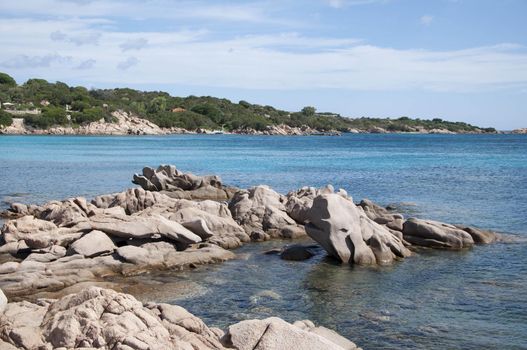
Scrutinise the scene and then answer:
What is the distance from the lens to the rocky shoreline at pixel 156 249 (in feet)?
40.8

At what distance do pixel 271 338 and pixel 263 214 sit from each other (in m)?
20.0

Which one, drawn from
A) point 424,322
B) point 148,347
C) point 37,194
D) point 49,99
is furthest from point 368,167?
point 49,99

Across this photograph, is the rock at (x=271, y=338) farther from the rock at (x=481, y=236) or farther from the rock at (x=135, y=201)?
the rock at (x=135, y=201)

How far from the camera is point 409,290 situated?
21.5 metres

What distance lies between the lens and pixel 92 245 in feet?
77.7

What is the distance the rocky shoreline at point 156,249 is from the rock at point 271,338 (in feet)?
0.07

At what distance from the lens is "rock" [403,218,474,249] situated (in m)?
28.5

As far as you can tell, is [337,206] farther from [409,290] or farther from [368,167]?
[368,167]

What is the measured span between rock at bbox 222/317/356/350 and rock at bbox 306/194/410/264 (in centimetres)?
1290

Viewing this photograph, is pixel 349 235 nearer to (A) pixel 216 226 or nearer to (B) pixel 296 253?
(B) pixel 296 253

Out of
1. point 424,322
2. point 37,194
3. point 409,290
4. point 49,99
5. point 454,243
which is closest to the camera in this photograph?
point 424,322

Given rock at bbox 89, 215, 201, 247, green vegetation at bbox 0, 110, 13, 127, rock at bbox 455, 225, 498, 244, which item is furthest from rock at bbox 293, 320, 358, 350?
green vegetation at bbox 0, 110, 13, 127

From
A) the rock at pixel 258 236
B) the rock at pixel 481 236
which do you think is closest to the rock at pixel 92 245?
the rock at pixel 258 236

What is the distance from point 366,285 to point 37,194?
104ft
